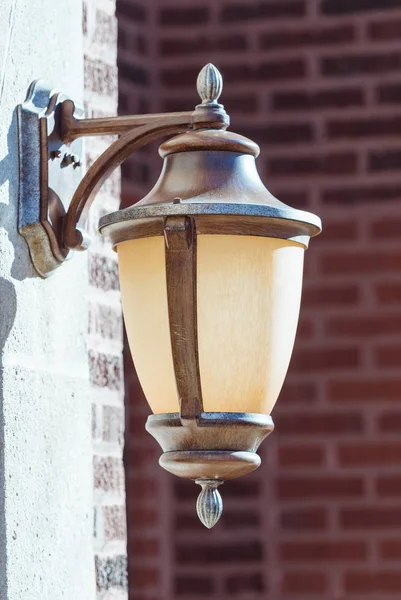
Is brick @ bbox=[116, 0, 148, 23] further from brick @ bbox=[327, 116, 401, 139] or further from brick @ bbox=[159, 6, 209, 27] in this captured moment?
brick @ bbox=[327, 116, 401, 139]

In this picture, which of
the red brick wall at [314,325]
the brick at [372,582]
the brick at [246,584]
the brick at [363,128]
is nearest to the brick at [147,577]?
the red brick wall at [314,325]

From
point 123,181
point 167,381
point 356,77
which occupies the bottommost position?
point 167,381

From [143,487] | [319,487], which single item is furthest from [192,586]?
[319,487]

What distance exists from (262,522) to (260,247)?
50.3 inches

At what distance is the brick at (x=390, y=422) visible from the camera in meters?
2.58

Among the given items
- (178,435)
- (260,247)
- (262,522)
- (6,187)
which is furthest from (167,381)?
(262,522)

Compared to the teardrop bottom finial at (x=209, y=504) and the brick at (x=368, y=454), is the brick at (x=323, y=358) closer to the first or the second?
the brick at (x=368, y=454)

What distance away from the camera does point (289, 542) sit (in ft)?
8.52

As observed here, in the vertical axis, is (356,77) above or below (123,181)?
above

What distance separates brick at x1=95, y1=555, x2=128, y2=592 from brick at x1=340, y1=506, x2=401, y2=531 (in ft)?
2.45

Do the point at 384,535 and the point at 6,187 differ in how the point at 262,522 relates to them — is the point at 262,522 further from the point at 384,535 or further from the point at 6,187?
the point at 6,187

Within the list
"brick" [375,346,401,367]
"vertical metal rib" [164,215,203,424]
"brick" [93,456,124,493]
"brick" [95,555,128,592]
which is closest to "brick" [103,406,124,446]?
"brick" [93,456,124,493]

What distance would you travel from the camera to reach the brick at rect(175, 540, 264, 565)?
2.62m

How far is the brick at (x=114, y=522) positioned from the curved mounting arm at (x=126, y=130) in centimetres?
47
